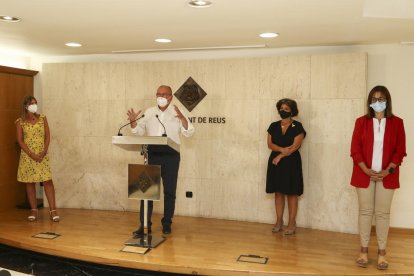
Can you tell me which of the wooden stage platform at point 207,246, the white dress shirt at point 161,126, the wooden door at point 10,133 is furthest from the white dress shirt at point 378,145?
the wooden door at point 10,133

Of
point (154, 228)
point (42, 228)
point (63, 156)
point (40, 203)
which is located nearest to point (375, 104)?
point (154, 228)

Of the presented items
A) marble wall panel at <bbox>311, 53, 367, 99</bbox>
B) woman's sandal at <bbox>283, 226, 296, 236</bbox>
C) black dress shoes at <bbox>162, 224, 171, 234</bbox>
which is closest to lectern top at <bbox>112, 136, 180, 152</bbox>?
black dress shoes at <bbox>162, 224, 171, 234</bbox>

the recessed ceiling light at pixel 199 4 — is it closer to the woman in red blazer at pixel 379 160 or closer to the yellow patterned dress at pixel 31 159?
the woman in red blazer at pixel 379 160

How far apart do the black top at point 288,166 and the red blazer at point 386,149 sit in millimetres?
1221

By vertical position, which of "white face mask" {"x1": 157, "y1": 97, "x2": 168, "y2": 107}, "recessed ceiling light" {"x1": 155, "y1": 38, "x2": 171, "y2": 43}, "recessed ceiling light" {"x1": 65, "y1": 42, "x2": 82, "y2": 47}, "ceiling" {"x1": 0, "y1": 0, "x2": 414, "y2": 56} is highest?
"recessed ceiling light" {"x1": 65, "y1": 42, "x2": 82, "y2": 47}

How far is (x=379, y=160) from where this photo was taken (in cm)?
420

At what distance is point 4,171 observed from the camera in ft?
22.3

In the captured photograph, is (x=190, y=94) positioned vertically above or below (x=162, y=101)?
above

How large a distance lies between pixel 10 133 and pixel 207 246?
3.83 m

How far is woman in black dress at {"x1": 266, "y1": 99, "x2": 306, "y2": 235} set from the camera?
5449 mm

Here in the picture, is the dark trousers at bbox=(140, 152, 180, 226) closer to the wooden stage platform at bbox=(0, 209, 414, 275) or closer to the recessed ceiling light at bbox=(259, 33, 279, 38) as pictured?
the wooden stage platform at bbox=(0, 209, 414, 275)

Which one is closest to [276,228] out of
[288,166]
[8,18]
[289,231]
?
[289,231]

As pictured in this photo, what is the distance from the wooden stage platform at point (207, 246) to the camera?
4.29m

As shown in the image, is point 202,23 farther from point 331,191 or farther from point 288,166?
point 331,191
